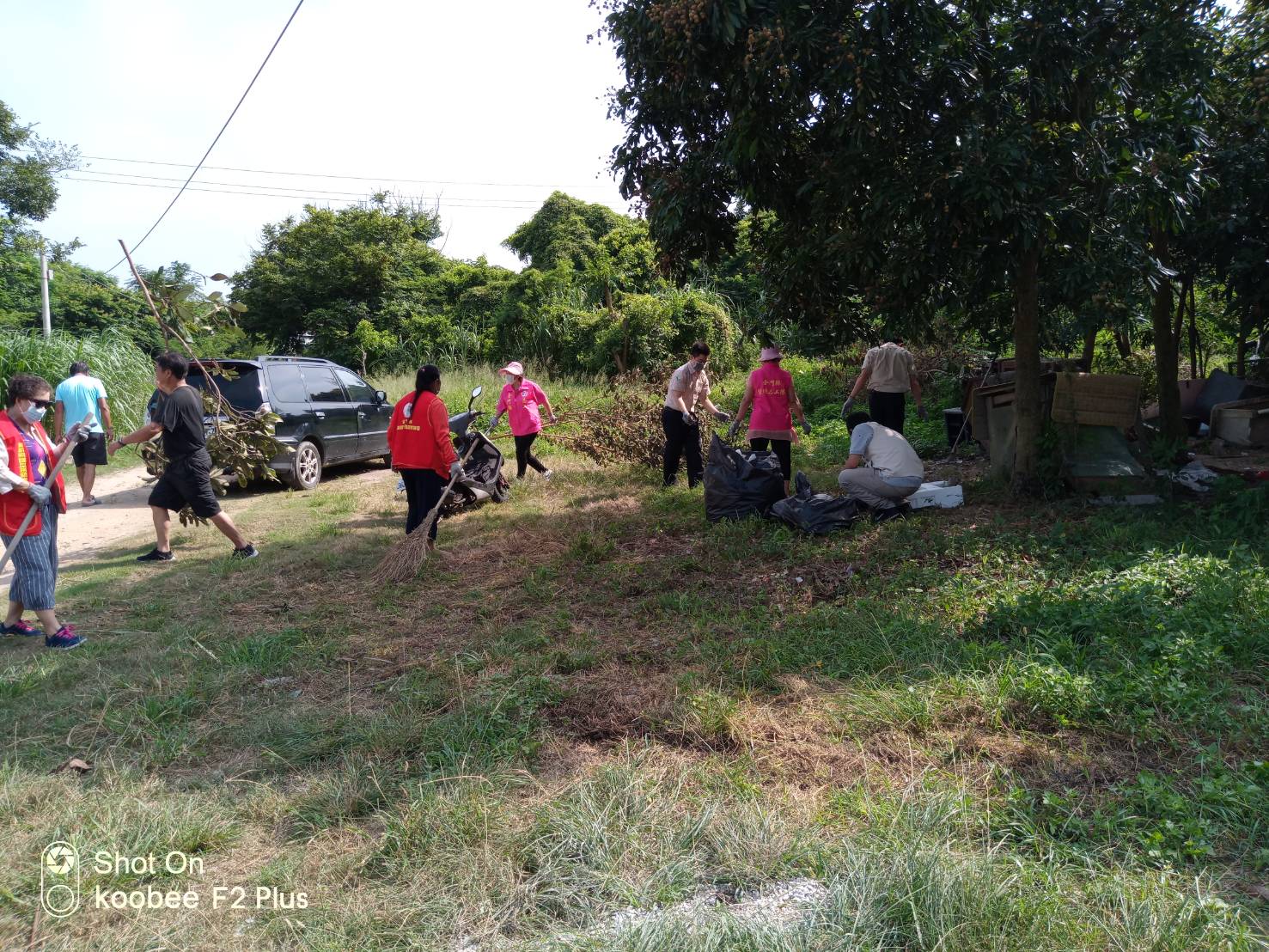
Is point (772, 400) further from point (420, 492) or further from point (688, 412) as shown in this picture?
point (420, 492)

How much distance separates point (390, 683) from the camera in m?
4.90

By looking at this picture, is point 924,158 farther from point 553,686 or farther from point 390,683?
point 390,683

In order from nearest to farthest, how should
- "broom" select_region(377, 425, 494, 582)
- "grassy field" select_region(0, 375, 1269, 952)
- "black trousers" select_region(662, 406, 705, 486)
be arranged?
"grassy field" select_region(0, 375, 1269, 952), "broom" select_region(377, 425, 494, 582), "black trousers" select_region(662, 406, 705, 486)

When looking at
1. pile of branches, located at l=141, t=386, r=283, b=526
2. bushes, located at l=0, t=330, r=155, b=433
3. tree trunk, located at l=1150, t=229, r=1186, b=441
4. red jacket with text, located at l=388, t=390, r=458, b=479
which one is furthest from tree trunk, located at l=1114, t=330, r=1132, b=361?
bushes, located at l=0, t=330, r=155, b=433

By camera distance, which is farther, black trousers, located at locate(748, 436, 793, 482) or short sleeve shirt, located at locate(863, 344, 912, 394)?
short sleeve shirt, located at locate(863, 344, 912, 394)

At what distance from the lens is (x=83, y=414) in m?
10.5

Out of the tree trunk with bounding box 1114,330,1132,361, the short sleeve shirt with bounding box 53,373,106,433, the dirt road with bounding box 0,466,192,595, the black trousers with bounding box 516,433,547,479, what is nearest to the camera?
the dirt road with bounding box 0,466,192,595

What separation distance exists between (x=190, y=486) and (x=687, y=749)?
216 inches

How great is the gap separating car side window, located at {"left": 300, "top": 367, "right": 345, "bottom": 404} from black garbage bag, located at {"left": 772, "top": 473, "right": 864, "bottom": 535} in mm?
6887

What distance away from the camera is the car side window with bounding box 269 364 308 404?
36.1 feet

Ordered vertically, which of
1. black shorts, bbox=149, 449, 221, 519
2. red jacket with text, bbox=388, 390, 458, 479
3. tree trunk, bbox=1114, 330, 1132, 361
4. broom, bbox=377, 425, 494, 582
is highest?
tree trunk, bbox=1114, 330, 1132, 361

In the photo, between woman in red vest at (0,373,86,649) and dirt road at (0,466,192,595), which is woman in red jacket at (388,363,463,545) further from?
dirt road at (0,466,192,595)

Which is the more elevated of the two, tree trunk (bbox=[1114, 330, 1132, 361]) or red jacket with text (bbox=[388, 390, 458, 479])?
tree trunk (bbox=[1114, 330, 1132, 361])

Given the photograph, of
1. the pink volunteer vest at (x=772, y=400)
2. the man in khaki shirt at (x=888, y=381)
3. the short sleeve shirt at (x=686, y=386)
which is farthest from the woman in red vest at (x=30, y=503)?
the man in khaki shirt at (x=888, y=381)
